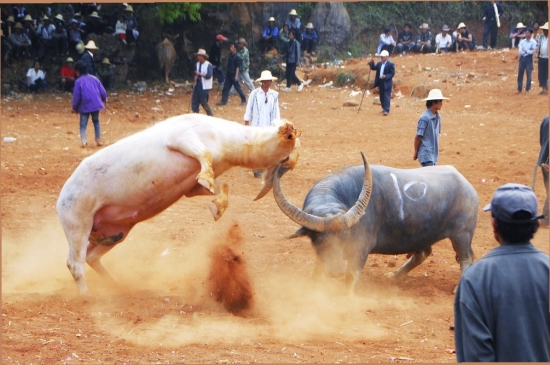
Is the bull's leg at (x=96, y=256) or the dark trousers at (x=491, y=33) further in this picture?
the dark trousers at (x=491, y=33)

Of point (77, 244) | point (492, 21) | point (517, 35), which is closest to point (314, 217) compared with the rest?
point (77, 244)

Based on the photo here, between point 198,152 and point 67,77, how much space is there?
18194 mm

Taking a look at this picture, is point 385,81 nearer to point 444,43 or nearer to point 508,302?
point 444,43

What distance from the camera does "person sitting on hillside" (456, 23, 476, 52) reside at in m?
29.6

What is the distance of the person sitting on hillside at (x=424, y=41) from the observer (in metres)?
30.6

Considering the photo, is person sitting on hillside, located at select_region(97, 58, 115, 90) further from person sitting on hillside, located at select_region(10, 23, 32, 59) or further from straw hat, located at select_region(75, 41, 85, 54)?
person sitting on hillside, located at select_region(10, 23, 32, 59)

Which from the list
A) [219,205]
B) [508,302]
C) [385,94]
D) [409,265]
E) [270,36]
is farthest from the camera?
[270,36]

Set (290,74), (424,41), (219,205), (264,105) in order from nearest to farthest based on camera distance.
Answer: (219,205) → (264,105) → (290,74) → (424,41)

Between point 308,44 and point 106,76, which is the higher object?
point 308,44

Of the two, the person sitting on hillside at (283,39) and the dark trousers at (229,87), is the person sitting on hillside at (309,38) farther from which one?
the dark trousers at (229,87)

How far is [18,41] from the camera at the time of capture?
23.7 m

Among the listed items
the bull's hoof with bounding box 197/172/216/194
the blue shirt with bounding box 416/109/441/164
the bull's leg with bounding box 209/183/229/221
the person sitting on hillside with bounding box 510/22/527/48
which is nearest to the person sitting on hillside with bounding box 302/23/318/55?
the person sitting on hillside with bounding box 510/22/527/48

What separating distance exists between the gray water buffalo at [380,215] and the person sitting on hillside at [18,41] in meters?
18.1

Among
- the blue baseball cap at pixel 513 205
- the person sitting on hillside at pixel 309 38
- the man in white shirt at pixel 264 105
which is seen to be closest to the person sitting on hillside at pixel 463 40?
the person sitting on hillside at pixel 309 38
